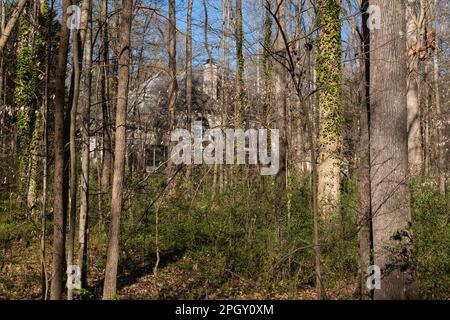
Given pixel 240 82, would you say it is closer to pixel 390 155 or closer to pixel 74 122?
pixel 390 155

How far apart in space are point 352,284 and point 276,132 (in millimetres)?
5988

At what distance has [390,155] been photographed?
22.6ft

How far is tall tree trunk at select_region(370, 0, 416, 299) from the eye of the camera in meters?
6.68

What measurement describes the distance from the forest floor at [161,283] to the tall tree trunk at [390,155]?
114 cm

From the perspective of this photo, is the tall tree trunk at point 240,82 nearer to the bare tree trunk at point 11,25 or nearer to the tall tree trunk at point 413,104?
the tall tree trunk at point 413,104

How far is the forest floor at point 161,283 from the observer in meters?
8.93

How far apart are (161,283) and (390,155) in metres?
5.55

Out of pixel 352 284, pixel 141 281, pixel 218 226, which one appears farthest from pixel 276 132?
pixel 352 284

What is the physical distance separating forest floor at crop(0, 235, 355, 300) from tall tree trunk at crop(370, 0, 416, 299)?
1.14 m

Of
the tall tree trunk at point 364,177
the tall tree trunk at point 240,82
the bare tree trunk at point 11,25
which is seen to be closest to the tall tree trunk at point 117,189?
the bare tree trunk at point 11,25

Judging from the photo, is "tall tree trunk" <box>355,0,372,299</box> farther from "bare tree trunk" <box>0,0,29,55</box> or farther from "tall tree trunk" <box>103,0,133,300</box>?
"bare tree trunk" <box>0,0,29,55</box>

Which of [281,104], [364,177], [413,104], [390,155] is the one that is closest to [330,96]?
[281,104]
